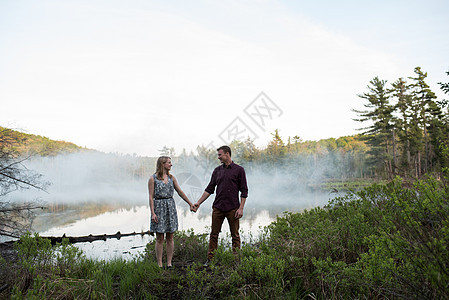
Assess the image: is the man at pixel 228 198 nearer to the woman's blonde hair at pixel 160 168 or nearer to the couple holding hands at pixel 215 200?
the couple holding hands at pixel 215 200

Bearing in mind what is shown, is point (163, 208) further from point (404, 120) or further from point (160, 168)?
point (404, 120)

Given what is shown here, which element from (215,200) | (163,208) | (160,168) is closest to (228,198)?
(215,200)

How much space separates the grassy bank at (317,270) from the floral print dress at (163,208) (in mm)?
650

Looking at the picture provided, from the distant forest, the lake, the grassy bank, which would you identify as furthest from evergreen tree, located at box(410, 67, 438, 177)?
the grassy bank

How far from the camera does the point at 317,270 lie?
330cm

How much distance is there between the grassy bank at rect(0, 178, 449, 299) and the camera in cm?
227

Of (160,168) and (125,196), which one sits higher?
(160,168)

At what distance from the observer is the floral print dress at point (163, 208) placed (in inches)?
185

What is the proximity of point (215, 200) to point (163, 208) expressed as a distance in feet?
3.27

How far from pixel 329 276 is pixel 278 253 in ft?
3.30

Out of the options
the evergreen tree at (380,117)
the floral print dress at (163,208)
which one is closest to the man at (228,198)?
the floral print dress at (163,208)

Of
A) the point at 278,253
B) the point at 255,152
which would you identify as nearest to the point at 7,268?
the point at 278,253

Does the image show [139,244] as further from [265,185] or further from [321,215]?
[265,185]

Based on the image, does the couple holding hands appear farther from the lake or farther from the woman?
the lake
